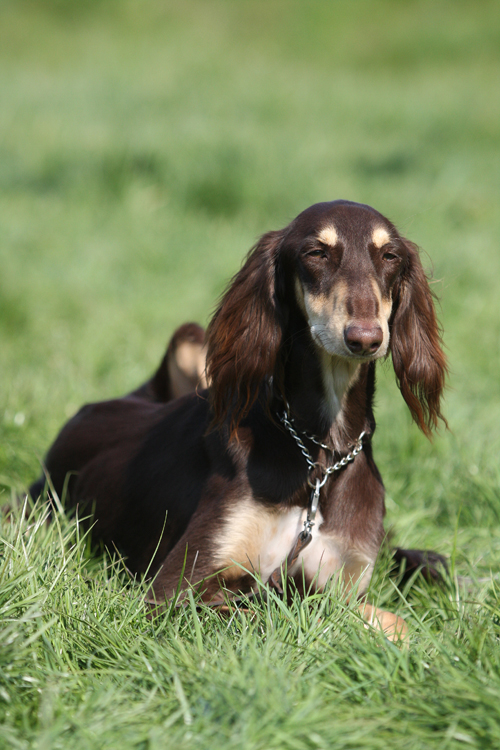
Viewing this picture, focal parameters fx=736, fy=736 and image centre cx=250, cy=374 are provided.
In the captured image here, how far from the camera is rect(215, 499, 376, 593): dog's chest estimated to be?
2.37 metres

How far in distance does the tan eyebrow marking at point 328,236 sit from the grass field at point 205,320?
68 centimetres

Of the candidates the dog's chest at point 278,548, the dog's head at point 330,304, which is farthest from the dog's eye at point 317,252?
the dog's chest at point 278,548

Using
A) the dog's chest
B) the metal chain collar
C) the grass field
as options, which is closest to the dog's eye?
the metal chain collar

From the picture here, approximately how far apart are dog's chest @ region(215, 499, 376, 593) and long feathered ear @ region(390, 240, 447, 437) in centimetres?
56

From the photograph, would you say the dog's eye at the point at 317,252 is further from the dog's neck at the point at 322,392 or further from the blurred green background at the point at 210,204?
the blurred green background at the point at 210,204

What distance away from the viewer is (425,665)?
1.81 metres

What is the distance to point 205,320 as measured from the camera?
5.30 m

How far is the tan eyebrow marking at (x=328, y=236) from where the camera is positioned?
2.35 meters

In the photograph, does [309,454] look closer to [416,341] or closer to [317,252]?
[416,341]

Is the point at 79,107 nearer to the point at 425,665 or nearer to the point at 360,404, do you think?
the point at 360,404

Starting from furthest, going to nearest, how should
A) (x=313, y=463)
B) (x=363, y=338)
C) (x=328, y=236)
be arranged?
(x=313, y=463)
(x=328, y=236)
(x=363, y=338)

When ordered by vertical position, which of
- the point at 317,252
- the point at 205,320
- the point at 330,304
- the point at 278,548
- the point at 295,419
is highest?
the point at 317,252

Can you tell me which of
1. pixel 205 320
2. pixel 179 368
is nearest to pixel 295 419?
pixel 179 368

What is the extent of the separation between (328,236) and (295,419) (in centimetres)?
63
